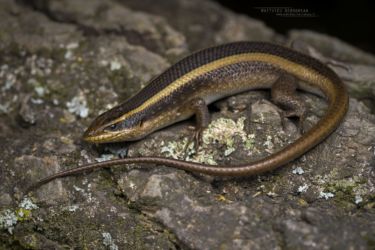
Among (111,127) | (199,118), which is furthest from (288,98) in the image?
(111,127)

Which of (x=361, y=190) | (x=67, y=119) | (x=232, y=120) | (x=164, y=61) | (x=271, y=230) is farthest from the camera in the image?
(x=164, y=61)

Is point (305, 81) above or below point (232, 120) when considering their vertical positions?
above

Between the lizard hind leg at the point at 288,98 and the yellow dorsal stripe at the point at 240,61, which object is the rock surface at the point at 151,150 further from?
the yellow dorsal stripe at the point at 240,61

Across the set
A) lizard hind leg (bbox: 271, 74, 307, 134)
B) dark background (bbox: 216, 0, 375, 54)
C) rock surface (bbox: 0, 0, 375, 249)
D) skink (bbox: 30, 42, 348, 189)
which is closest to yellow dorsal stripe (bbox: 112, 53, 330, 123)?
skink (bbox: 30, 42, 348, 189)

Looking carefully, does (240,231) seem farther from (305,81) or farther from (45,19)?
(45,19)

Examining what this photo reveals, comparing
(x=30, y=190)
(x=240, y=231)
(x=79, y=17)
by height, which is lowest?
(x=30, y=190)

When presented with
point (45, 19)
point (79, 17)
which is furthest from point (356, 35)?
point (45, 19)

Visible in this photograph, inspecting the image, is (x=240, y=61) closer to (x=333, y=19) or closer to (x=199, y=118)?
(x=199, y=118)
